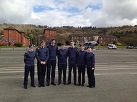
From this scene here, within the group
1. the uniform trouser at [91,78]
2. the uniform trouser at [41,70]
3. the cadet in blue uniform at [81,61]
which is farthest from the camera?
the cadet in blue uniform at [81,61]

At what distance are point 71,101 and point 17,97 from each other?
1.80m

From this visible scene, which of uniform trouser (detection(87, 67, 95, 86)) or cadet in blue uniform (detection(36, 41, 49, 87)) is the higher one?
cadet in blue uniform (detection(36, 41, 49, 87))

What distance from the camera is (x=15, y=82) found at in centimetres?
901

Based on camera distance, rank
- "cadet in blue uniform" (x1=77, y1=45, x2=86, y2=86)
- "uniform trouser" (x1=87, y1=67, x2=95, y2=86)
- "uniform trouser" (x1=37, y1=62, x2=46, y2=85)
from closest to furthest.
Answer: "uniform trouser" (x1=87, y1=67, x2=95, y2=86) < "uniform trouser" (x1=37, y1=62, x2=46, y2=85) < "cadet in blue uniform" (x1=77, y1=45, x2=86, y2=86)

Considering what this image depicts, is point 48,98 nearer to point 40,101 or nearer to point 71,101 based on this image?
point 40,101

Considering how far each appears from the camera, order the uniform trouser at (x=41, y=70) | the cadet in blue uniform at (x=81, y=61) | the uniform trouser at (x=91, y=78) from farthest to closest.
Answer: the cadet in blue uniform at (x=81, y=61) → the uniform trouser at (x=41, y=70) → the uniform trouser at (x=91, y=78)

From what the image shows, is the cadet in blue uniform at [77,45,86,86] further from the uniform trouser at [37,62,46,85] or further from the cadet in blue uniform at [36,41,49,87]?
the uniform trouser at [37,62,46,85]

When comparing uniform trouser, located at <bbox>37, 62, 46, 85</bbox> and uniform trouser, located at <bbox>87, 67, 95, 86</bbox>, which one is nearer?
uniform trouser, located at <bbox>87, 67, 95, 86</bbox>

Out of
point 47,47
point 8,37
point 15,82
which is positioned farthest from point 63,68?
point 8,37

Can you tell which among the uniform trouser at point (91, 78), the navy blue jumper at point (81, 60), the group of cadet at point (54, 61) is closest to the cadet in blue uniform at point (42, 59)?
the group of cadet at point (54, 61)

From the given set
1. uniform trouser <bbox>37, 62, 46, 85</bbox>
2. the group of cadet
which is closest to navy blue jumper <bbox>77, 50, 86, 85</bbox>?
the group of cadet

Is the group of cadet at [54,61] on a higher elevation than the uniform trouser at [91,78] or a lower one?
higher

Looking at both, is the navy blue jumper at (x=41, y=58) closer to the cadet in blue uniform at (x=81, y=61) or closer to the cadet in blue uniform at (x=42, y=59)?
the cadet in blue uniform at (x=42, y=59)

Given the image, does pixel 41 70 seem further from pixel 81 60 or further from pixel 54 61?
pixel 81 60
